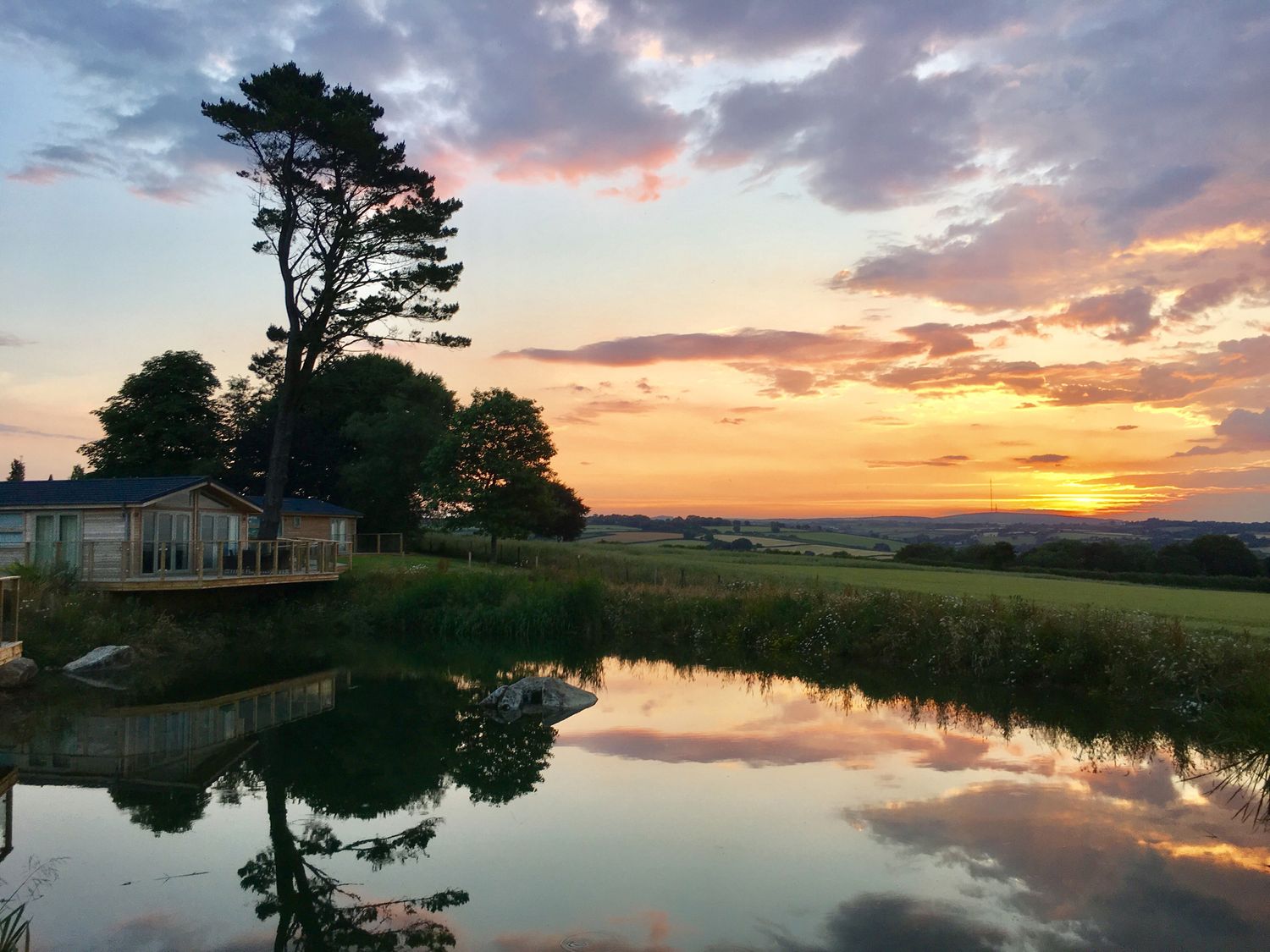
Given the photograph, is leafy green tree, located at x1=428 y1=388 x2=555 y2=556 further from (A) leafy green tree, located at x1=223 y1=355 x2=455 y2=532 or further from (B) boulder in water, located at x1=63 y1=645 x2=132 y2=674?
(B) boulder in water, located at x1=63 y1=645 x2=132 y2=674

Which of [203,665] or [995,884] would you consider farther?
[203,665]

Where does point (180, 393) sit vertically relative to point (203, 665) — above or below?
above

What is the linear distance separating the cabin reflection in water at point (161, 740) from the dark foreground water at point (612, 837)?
0.07m

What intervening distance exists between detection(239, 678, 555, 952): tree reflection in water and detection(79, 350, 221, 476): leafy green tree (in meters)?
32.8

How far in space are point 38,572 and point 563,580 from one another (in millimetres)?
14650

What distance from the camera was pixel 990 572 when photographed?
161 feet

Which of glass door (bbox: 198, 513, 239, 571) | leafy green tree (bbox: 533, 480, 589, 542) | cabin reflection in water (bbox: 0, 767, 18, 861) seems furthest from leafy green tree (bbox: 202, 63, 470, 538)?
leafy green tree (bbox: 533, 480, 589, 542)

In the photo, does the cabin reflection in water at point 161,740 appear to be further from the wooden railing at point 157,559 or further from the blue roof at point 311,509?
the blue roof at point 311,509

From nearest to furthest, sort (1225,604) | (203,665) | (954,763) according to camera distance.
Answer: (954,763) → (203,665) → (1225,604)

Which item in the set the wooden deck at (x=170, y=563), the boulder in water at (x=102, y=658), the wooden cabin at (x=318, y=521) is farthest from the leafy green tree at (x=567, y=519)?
the boulder in water at (x=102, y=658)

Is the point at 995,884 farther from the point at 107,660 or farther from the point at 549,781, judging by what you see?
the point at 107,660

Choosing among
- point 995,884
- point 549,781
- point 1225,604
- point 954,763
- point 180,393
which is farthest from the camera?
point 180,393

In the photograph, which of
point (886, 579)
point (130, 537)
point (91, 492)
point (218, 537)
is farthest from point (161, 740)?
point (886, 579)

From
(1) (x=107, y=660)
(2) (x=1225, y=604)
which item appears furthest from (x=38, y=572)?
(2) (x=1225, y=604)
